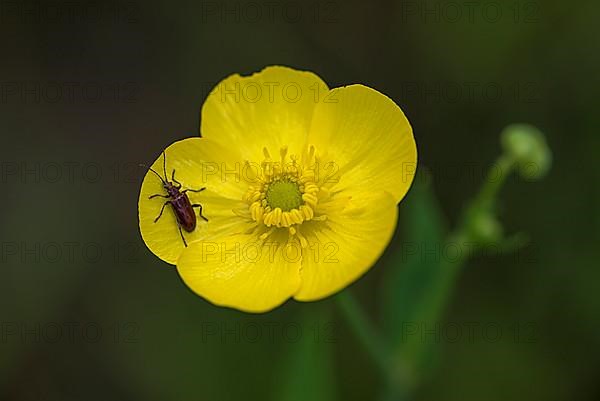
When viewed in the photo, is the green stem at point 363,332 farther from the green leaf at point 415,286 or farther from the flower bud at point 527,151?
the flower bud at point 527,151

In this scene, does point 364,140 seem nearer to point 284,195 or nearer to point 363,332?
point 284,195

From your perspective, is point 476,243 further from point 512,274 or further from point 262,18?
point 262,18

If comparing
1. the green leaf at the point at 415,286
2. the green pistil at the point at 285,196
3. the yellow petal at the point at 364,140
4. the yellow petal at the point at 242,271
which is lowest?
the green leaf at the point at 415,286

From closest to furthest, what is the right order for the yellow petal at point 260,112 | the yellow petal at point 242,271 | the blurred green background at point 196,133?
the yellow petal at point 242,271
the yellow petal at point 260,112
the blurred green background at point 196,133

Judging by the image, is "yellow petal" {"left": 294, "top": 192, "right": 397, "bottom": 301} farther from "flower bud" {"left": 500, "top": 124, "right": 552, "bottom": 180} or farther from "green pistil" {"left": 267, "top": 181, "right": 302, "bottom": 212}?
"flower bud" {"left": 500, "top": 124, "right": 552, "bottom": 180}

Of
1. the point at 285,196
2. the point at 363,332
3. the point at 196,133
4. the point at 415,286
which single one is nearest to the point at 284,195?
the point at 285,196

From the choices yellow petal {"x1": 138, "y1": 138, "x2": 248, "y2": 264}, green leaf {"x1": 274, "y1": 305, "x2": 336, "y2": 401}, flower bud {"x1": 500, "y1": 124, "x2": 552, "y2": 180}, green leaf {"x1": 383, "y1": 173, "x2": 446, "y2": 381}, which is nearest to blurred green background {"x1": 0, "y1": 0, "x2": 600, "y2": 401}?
green leaf {"x1": 274, "y1": 305, "x2": 336, "y2": 401}

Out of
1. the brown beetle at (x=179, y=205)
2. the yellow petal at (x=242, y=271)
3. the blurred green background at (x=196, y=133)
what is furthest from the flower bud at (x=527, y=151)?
the brown beetle at (x=179, y=205)
